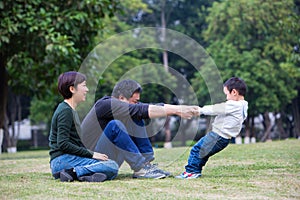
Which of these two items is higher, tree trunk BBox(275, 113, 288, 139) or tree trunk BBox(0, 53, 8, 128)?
tree trunk BBox(0, 53, 8, 128)

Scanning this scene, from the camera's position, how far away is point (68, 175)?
5.73 m

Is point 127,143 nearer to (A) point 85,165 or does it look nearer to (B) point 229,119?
(A) point 85,165

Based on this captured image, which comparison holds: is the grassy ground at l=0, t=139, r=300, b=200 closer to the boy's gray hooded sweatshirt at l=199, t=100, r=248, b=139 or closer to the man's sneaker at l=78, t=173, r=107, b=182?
the man's sneaker at l=78, t=173, r=107, b=182

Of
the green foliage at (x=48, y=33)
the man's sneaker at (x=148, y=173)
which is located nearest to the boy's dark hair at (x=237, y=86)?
the man's sneaker at (x=148, y=173)

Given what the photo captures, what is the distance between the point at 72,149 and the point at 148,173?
93 cm

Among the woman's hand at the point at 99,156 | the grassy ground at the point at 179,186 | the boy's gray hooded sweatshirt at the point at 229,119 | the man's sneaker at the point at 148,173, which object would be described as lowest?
the grassy ground at the point at 179,186

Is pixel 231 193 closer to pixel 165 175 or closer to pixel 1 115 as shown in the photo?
pixel 165 175

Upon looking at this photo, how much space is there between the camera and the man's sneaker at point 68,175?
5703 millimetres

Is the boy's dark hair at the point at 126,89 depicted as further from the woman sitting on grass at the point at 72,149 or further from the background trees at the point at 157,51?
the background trees at the point at 157,51

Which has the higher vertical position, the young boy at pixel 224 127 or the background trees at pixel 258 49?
the background trees at pixel 258 49

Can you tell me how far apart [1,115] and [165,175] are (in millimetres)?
10843

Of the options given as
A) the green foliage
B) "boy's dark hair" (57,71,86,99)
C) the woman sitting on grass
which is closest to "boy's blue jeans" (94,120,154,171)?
the woman sitting on grass

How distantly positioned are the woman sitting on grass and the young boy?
0.93m

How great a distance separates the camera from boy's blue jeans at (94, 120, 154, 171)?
228 inches
